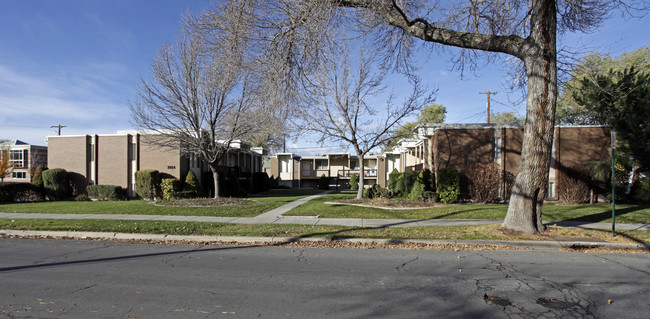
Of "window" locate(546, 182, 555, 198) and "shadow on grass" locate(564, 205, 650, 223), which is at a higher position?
"window" locate(546, 182, 555, 198)

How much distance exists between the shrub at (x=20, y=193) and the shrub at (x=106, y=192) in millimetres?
2846

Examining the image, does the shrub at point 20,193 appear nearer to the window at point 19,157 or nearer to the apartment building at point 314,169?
the window at point 19,157

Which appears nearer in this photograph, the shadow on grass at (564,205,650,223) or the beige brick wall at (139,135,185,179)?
the shadow on grass at (564,205,650,223)

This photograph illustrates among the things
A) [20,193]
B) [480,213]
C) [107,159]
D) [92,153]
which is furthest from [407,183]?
[20,193]

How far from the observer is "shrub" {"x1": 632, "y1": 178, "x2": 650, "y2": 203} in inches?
635

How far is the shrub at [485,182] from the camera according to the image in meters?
→ 17.7

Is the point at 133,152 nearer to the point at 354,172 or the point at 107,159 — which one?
the point at 107,159

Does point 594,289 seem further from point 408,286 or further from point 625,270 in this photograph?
point 408,286

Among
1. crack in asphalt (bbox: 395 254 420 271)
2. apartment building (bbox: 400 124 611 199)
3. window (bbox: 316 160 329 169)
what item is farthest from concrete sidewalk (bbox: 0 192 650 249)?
window (bbox: 316 160 329 169)

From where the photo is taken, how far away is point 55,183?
21.6 meters

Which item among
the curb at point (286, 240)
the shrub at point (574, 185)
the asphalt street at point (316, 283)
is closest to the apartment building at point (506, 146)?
Result: the shrub at point (574, 185)

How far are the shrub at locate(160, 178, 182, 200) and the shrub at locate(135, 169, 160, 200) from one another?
14.3 inches

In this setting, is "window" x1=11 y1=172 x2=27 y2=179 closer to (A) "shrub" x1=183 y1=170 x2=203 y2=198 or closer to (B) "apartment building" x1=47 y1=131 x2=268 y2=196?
(B) "apartment building" x1=47 y1=131 x2=268 y2=196

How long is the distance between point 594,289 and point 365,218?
7.62 m
